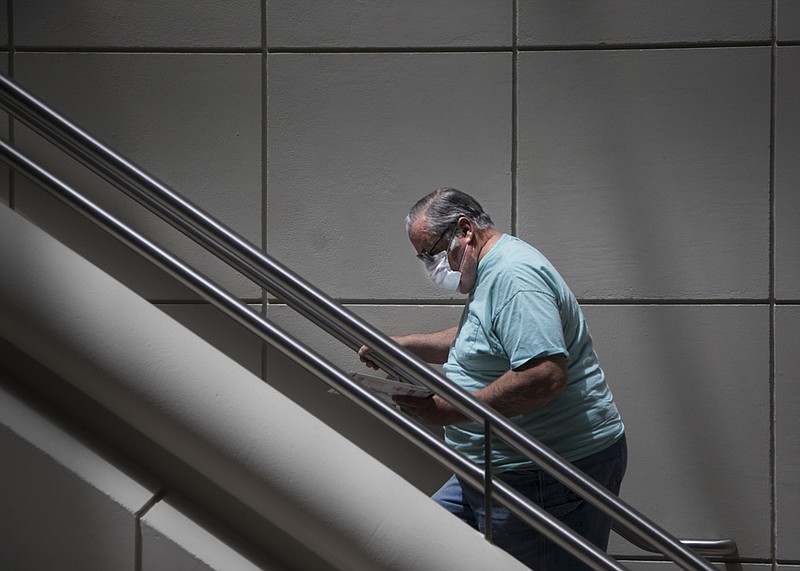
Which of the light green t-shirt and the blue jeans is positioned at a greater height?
the light green t-shirt

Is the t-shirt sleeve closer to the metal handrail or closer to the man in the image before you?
the man

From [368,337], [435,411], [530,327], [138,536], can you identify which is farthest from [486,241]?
[138,536]

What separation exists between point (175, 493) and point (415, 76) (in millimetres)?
1971

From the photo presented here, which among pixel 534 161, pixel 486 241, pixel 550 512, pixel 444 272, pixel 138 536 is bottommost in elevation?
pixel 550 512

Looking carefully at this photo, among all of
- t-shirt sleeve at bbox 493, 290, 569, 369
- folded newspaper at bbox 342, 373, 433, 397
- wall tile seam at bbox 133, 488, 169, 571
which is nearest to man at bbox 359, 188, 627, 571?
t-shirt sleeve at bbox 493, 290, 569, 369

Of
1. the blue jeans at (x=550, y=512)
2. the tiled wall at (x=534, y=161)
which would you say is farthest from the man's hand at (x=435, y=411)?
the tiled wall at (x=534, y=161)

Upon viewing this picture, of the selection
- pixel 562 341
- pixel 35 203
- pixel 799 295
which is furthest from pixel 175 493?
pixel 799 295

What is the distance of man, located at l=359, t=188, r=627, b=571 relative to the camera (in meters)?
2.28

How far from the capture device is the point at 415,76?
3.28m

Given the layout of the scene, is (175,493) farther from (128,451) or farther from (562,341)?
(562,341)

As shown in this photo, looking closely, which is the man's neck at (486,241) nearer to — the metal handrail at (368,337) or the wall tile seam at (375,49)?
the metal handrail at (368,337)

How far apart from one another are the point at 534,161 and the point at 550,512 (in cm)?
151

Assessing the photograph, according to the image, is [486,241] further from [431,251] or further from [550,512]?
[550,512]

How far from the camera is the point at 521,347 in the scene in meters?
2.26
